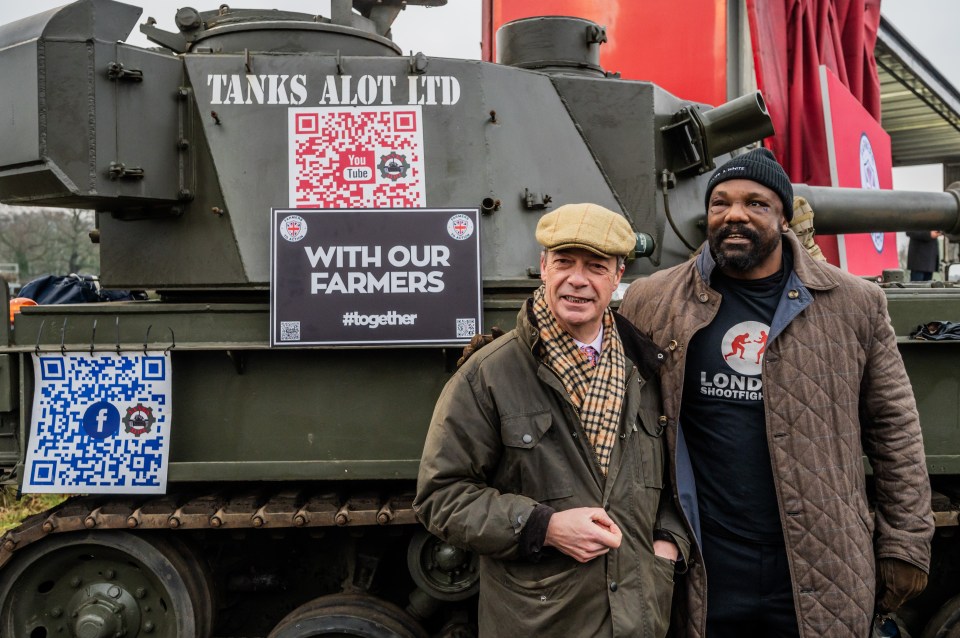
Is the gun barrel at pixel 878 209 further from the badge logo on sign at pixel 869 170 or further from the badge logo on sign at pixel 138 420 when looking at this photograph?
the badge logo on sign at pixel 869 170

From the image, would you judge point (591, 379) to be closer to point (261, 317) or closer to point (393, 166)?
point (261, 317)

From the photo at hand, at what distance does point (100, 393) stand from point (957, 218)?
5150mm

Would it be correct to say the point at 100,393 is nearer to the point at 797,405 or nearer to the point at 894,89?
the point at 797,405

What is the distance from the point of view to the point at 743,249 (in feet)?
7.99

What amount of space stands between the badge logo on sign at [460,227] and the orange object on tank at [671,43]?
22.9ft

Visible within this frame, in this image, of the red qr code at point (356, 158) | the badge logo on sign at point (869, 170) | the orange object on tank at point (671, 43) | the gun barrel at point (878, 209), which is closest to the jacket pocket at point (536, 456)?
the red qr code at point (356, 158)

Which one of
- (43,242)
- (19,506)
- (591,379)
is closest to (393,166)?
(591,379)

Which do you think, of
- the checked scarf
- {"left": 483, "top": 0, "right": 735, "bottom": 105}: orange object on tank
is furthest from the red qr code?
{"left": 483, "top": 0, "right": 735, "bottom": 105}: orange object on tank

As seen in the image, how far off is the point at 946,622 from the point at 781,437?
2357mm

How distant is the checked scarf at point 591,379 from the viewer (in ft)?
7.34

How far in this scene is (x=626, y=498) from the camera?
222cm

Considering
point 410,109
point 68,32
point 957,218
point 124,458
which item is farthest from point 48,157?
point 957,218

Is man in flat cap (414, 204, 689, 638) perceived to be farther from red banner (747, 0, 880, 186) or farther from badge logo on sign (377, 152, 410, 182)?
red banner (747, 0, 880, 186)

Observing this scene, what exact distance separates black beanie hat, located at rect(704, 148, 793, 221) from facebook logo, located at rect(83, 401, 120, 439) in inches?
107
